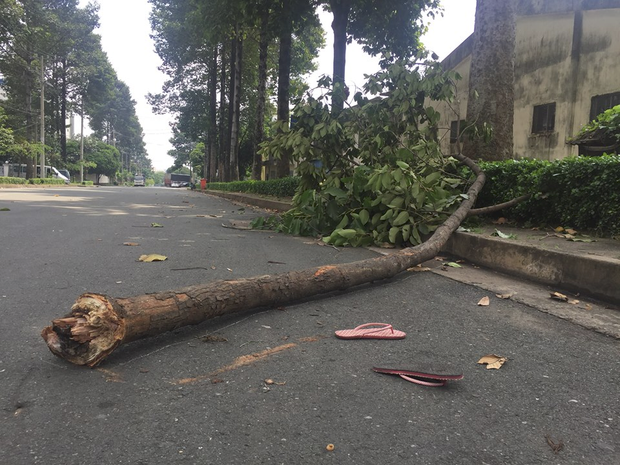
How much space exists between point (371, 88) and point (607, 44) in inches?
375

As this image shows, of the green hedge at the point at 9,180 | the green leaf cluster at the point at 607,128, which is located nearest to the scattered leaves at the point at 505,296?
the green leaf cluster at the point at 607,128

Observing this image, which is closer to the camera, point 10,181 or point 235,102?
point 235,102

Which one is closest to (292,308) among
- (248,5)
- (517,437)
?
(517,437)

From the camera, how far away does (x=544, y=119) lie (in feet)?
45.8

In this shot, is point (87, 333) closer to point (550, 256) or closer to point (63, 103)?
point (550, 256)

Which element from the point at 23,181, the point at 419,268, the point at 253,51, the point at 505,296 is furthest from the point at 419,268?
the point at 23,181

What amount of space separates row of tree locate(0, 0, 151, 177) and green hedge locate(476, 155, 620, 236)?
2919cm

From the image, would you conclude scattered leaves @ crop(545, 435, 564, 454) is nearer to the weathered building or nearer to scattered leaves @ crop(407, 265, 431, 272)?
scattered leaves @ crop(407, 265, 431, 272)

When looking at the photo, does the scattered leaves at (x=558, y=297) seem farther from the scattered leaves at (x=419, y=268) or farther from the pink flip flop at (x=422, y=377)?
the pink flip flop at (x=422, y=377)

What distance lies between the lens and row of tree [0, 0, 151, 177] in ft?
108

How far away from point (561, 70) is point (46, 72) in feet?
155

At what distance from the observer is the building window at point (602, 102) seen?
11.8 metres

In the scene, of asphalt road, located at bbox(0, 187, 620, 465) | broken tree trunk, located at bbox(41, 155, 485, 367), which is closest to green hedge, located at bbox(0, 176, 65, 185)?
asphalt road, located at bbox(0, 187, 620, 465)

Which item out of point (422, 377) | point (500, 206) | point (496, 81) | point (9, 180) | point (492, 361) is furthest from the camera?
point (9, 180)
